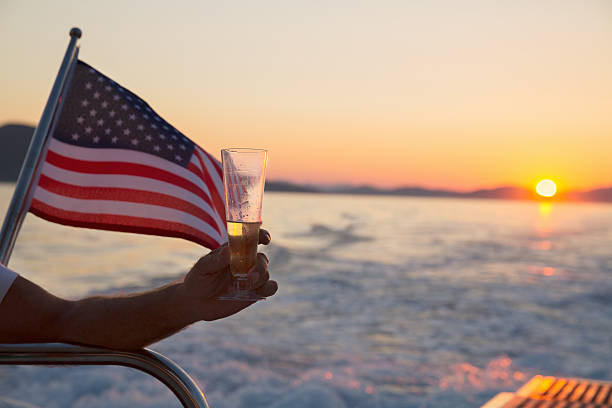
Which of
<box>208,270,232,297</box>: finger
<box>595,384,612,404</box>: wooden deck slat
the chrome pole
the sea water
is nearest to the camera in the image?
the chrome pole

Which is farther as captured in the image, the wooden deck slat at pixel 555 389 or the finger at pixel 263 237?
the wooden deck slat at pixel 555 389

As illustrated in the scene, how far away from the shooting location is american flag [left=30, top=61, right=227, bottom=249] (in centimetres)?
290

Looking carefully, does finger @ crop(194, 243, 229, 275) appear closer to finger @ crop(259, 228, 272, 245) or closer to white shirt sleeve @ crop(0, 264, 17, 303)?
finger @ crop(259, 228, 272, 245)

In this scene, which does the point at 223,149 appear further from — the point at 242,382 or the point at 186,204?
the point at 242,382

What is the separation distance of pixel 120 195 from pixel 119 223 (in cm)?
16

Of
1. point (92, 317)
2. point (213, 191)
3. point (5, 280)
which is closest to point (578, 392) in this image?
point (213, 191)

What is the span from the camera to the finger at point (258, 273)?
4.89 ft

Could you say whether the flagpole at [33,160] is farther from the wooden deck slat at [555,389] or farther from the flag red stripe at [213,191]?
the wooden deck slat at [555,389]

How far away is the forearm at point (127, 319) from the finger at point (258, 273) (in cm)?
19

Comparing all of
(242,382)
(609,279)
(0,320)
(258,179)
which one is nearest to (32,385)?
(242,382)

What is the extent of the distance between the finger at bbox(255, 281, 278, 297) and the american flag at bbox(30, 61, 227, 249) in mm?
1389

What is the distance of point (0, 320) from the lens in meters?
1.51

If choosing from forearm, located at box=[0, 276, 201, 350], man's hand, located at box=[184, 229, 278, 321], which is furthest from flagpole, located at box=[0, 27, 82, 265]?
man's hand, located at box=[184, 229, 278, 321]

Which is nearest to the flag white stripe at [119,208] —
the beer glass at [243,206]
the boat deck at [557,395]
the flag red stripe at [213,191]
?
the flag red stripe at [213,191]
